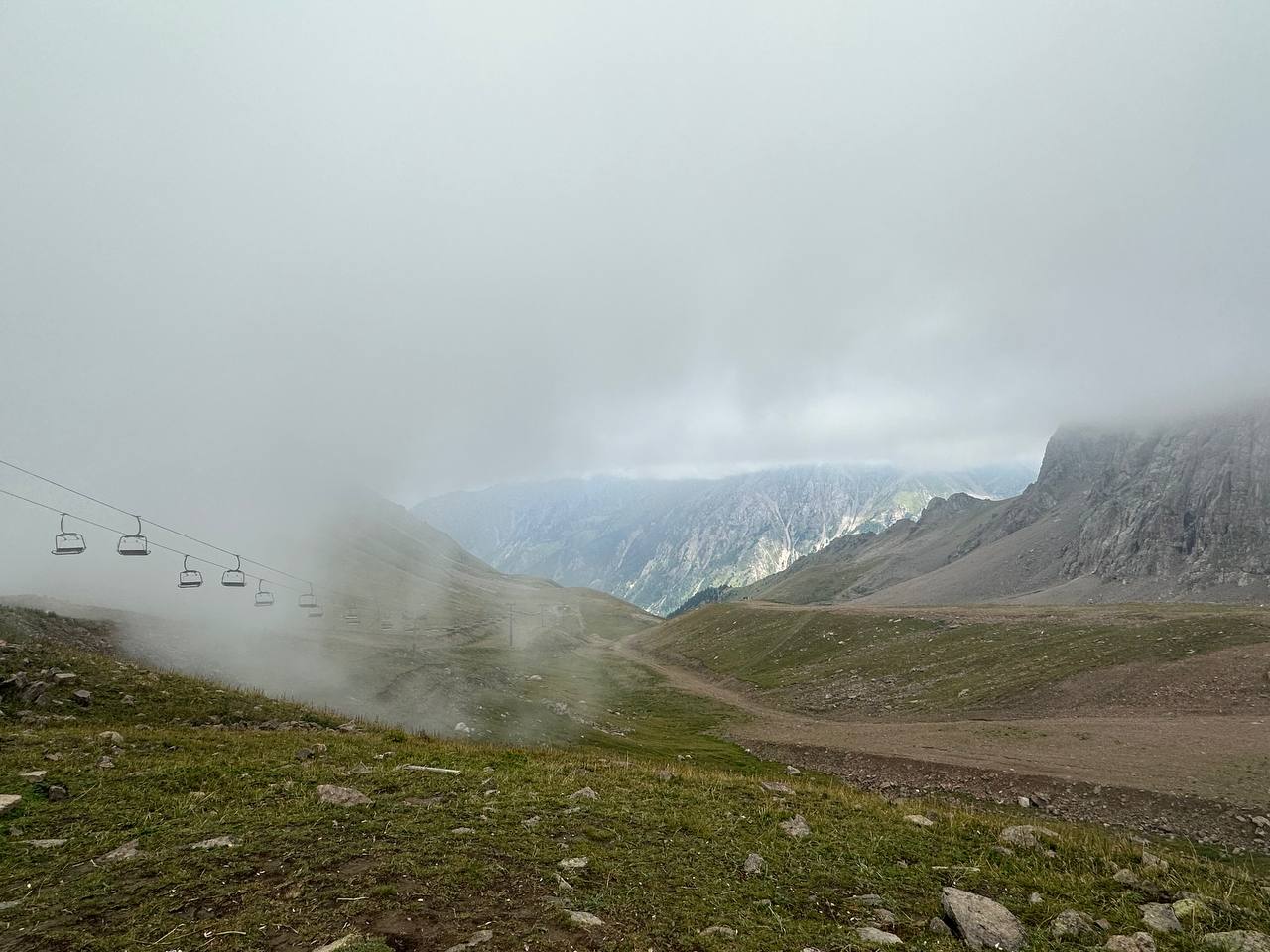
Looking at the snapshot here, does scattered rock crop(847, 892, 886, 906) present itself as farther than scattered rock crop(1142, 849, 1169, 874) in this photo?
No

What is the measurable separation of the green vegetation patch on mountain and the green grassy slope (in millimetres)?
52589

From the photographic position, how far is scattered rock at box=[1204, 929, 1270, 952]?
895 centimetres

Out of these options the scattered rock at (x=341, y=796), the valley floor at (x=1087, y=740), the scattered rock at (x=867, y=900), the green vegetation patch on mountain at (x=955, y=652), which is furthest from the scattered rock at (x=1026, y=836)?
the green vegetation patch on mountain at (x=955, y=652)

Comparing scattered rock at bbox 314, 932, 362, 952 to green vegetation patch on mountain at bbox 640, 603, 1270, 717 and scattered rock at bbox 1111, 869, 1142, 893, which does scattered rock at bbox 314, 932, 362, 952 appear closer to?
scattered rock at bbox 1111, 869, 1142, 893

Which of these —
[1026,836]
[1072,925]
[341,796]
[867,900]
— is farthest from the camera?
[1026,836]

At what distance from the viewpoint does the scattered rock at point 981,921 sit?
365 inches

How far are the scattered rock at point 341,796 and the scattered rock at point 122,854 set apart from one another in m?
3.66

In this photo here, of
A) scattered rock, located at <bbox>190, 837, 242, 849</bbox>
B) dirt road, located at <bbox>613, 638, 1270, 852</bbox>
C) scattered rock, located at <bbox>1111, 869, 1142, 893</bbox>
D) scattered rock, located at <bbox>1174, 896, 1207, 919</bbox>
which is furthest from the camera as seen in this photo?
dirt road, located at <bbox>613, 638, 1270, 852</bbox>

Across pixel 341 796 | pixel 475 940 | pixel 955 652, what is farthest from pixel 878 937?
pixel 955 652

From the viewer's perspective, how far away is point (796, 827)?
588 inches

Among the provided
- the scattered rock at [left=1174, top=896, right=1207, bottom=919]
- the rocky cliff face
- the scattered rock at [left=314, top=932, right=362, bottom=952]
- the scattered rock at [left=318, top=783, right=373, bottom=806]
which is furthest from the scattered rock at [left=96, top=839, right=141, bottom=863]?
the rocky cliff face

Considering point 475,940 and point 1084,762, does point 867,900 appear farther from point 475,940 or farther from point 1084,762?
point 1084,762

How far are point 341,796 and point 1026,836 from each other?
1738 centimetres

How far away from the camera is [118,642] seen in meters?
43.5
